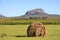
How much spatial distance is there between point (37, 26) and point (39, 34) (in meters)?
0.80

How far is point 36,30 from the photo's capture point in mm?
20281

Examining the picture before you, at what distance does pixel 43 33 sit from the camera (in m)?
20.5

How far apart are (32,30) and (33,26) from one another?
0.47 meters

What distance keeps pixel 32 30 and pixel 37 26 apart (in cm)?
69

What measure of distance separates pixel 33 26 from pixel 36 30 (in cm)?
56

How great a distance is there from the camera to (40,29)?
20594 millimetres

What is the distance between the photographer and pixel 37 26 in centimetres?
2072

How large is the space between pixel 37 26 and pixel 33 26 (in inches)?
14.7

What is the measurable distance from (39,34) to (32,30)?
2.37 feet

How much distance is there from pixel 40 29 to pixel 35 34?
740mm

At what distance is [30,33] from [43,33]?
1191mm

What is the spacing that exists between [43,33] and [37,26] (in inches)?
33.6

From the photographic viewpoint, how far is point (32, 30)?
2034 cm
